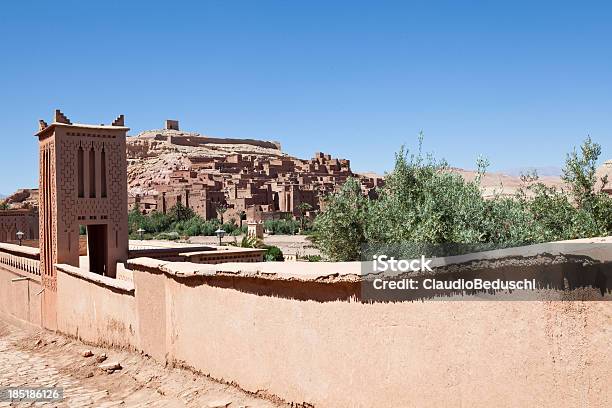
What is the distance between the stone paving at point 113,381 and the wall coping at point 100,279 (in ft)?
2.49

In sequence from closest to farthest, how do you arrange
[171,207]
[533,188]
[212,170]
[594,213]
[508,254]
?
1. [508,254]
2. [594,213]
3. [533,188]
4. [171,207]
5. [212,170]

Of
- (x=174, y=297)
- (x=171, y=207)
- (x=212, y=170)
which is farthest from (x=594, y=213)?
(x=212, y=170)

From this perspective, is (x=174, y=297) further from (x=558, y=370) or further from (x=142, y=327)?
(x=558, y=370)

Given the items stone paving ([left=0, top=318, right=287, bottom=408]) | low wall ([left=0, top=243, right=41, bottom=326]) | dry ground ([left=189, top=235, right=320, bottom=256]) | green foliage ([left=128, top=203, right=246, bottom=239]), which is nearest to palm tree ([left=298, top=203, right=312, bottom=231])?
green foliage ([left=128, top=203, right=246, bottom=239])

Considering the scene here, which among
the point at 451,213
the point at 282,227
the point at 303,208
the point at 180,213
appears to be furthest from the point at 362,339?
the point at 180,213

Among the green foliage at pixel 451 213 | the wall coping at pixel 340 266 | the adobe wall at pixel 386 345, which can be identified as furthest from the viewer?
the green foliage at pixel 451 213

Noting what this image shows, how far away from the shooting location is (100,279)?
26.7 ft

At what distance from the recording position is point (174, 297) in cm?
597

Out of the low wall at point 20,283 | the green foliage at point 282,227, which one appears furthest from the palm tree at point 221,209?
the low wall at point 20,283

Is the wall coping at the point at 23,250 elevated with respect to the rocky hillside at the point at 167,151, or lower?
lower

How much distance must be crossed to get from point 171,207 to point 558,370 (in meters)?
58.8

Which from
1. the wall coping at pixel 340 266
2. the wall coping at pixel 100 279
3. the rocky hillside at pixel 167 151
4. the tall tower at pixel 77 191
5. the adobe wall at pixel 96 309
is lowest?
the adobe wall at pixel 96 309

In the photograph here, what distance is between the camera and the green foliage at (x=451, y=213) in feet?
28.0

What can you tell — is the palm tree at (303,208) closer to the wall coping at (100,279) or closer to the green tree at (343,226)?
the green tree at (343,226)
